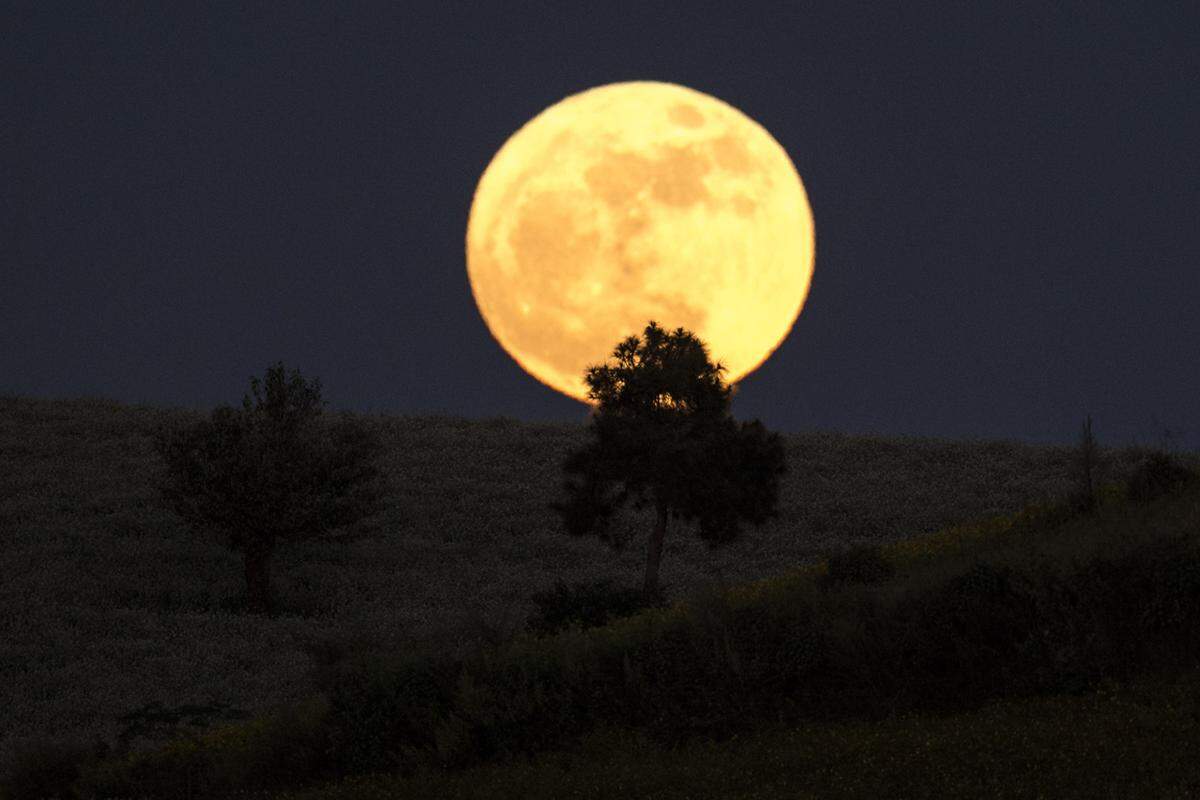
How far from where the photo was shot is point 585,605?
35750mm

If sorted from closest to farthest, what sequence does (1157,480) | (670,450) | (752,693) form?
(752,693)
(1157,480)
(670,450)

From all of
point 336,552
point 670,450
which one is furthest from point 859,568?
point 336,552

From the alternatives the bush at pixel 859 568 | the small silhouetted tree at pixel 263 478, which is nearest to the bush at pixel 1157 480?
the bush at pixel 859 568

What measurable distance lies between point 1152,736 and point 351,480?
32.8 metres

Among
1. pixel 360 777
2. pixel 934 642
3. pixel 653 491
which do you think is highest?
pixel 653 491

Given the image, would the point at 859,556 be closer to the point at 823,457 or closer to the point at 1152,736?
the point at 1152,736

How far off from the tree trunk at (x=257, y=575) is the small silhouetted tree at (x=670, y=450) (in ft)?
40.3

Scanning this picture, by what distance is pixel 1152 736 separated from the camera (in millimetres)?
20594

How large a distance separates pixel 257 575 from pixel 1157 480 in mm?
28033

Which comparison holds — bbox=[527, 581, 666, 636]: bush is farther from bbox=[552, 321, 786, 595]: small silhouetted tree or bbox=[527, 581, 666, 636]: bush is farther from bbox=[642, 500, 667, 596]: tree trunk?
bbox=[552, 321, 786, 595]: small silhouetted tree

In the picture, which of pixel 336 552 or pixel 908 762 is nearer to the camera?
pixel 908 762

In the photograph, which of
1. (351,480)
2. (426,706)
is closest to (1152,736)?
(426,706)

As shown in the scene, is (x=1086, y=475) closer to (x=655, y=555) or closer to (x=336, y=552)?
(x=655, y=555)

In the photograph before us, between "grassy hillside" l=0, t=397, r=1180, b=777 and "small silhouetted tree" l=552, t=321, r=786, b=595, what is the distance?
338 centimetres
